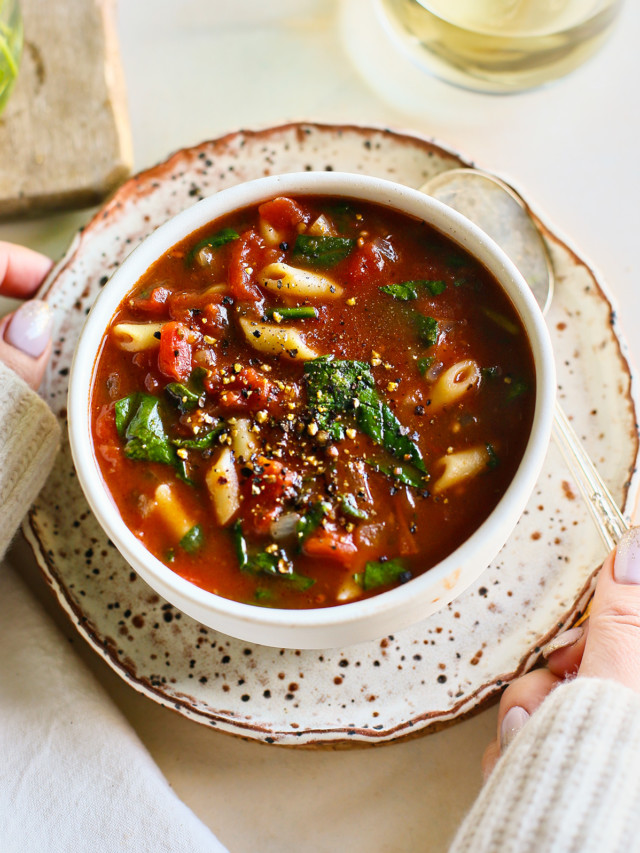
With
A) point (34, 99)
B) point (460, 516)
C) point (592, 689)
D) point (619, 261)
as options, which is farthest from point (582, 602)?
point (34, 99)

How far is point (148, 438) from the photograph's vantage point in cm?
207

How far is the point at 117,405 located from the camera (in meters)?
2.12

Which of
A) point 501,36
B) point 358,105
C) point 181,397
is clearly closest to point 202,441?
point 181,397

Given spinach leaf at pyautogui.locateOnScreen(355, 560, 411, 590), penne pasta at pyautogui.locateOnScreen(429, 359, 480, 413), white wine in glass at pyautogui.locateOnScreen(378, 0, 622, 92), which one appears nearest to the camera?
spinach leaf at pyautogui.locateOnScreen(355, 560, 411, 590)

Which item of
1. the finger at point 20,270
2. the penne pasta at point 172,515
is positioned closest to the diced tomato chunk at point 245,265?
the penne pasta at point 172,515

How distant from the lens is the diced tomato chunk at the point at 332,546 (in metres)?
1.96

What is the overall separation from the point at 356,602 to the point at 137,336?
2.83 ft

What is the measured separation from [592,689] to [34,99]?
263cm

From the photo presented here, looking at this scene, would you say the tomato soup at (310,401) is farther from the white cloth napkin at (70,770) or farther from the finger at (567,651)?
the white cloth napkin at (70,770)

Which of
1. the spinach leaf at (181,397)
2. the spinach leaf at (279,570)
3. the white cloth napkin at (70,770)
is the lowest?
the white cloth napkin at (70,770)

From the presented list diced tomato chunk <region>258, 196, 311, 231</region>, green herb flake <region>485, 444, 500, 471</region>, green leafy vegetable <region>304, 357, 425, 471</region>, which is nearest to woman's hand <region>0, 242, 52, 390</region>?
diced tomato chunk <region>258, 196, 311, 231</region>

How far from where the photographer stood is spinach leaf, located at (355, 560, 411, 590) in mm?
1957

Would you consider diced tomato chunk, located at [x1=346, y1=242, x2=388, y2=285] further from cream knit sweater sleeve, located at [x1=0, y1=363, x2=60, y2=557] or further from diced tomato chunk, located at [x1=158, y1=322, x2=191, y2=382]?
cream knit sweater sleeve, located at [x1=0, y1=363, x2=60, y2=557]

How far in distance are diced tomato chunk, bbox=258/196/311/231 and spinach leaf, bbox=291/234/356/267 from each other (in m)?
0.05
